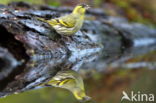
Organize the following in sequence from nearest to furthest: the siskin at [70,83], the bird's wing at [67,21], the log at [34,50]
Result: the log at [34,50] → the siskin at [70,83] → the bird's wing at [67,21]

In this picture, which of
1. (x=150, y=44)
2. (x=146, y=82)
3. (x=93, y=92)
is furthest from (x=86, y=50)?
(x=150, y=44)

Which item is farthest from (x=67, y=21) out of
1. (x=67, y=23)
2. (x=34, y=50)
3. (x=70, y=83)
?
(x=70, y=83)

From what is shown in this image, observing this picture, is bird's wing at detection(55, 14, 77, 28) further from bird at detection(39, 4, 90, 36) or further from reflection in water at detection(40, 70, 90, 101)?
reflection in water at detection(40, 70, 90, 101)

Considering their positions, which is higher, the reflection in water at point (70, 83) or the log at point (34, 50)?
the log at point (34, 50)

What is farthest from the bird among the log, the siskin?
the siskin

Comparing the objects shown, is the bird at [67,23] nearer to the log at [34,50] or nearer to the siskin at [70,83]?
the log at [34,50]

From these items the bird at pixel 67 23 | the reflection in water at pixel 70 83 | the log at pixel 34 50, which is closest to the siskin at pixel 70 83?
the reflection in water at pixel 70 83

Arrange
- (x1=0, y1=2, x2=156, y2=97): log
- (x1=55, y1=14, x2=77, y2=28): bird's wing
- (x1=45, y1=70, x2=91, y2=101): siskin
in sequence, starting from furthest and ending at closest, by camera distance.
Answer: (x1=55, y1=14, x2=77, y2=28): bird's wing
(x1=45, y1=70, x2=91, y2=101): siskin
(x1=0, y1=2, x2=156, y2=97): log

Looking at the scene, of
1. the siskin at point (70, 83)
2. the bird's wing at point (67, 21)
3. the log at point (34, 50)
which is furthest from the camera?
the bird's wing at point (67, 21)
